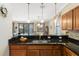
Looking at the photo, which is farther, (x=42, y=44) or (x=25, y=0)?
(x=42, y=44)

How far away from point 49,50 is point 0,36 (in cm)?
148

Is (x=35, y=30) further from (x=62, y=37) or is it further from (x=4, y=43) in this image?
(x=4, y=43)

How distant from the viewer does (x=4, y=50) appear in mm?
3852

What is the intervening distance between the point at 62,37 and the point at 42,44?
125 centimetres

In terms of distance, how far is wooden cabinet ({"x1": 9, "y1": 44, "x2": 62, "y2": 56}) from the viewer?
160 inches

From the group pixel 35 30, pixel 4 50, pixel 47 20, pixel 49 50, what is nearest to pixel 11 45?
pixel 4 50

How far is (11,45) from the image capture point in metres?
4.08

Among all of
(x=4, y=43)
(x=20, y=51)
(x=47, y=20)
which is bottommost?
(x=20, y=51)

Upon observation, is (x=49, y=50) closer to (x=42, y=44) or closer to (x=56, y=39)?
(x=42, y=44)

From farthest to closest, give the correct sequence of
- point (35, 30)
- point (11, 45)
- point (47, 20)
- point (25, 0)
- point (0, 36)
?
1. point (47, 20)
2. point (35, 30)
3. point (11, 45)
4. point (0, 36)
5. point (25, 0)

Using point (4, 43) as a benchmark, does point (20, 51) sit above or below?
below

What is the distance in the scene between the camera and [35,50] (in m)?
4.08

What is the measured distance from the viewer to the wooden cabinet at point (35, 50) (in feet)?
13.3

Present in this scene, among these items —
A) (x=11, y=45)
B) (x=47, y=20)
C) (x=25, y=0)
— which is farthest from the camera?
(x=47, y=20)
